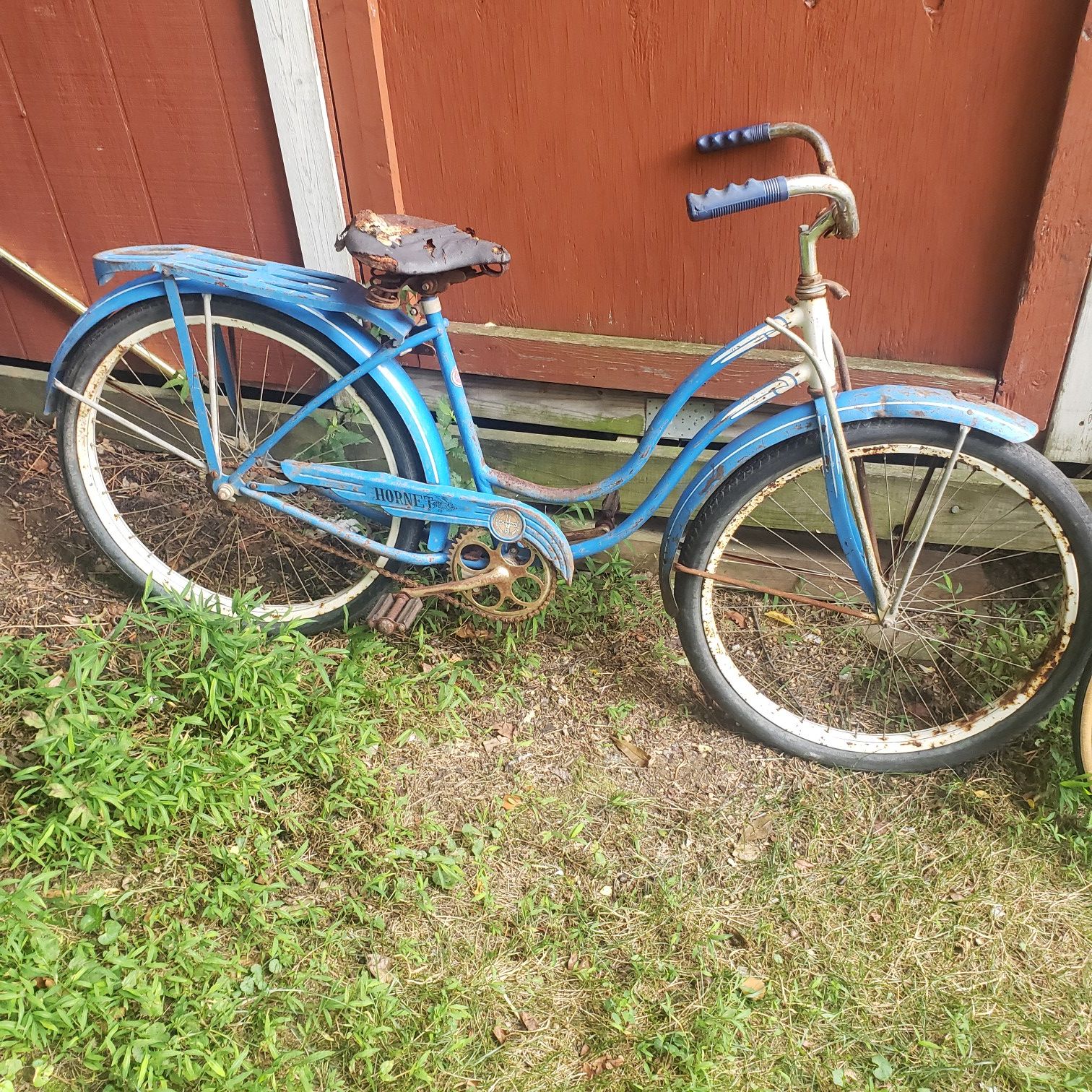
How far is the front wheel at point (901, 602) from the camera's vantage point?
2266 mm

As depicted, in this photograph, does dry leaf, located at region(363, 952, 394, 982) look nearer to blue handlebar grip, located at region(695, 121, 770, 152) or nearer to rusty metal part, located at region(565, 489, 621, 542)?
rusty metal part, located at region(565, 489, 621, 542)

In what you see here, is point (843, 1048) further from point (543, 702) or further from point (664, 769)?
point (543, 702)

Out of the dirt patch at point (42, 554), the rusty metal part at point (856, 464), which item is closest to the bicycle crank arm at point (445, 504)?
the rusty metal part at point (856, 464)

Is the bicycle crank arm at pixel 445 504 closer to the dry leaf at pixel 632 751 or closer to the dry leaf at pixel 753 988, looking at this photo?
the dry leaf at pixel 632 751

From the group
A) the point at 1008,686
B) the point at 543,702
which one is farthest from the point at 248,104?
the point at 1008,686

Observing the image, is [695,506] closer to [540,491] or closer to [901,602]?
[540,491]

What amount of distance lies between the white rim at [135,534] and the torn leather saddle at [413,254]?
0.40 meters

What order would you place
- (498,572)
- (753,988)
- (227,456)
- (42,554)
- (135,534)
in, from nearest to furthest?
(753,988) → (498,572) → (227,456) → (135,534) → (42,554)

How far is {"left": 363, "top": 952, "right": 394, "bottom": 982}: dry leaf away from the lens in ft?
6.93

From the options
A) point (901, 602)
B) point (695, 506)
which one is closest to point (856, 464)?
point (695, 506)

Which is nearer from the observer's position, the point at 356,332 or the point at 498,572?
the point at 356,332

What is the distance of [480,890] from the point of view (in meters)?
2.29

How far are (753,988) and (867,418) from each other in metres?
1.42

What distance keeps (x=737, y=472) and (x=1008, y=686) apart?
115 cm
